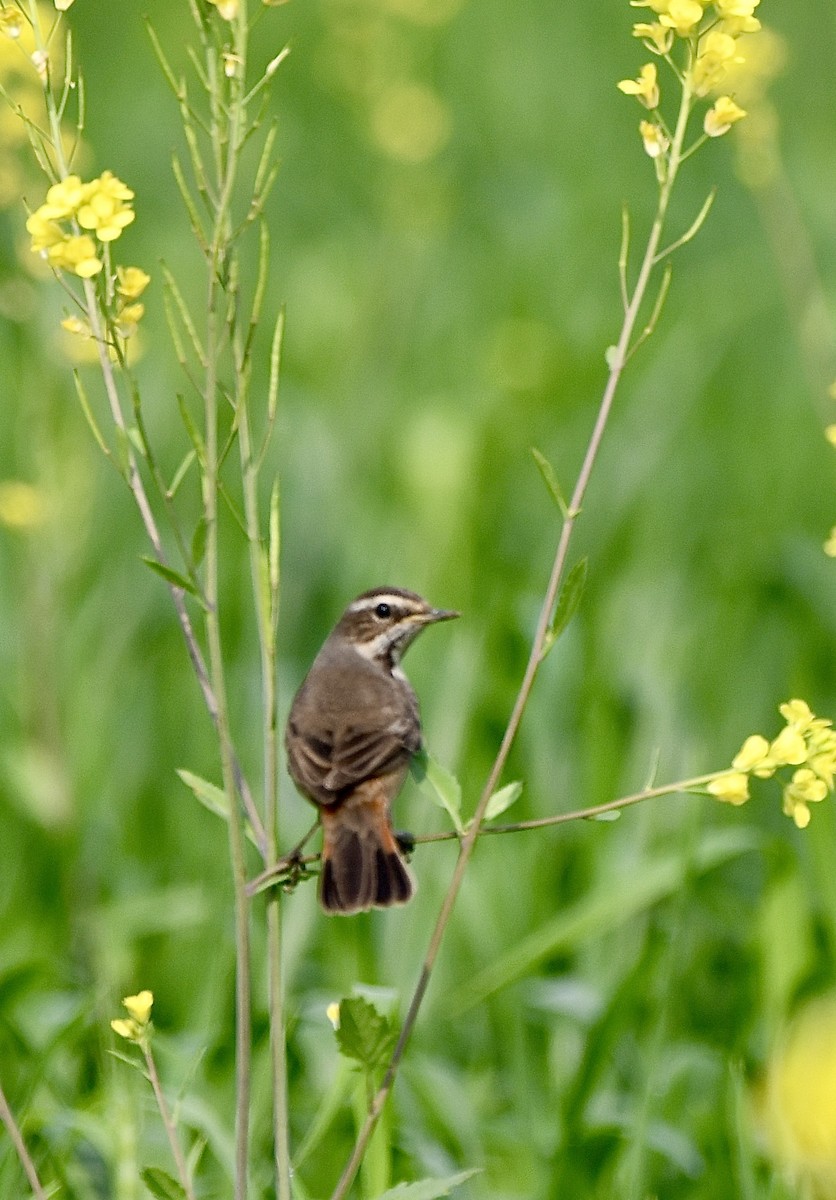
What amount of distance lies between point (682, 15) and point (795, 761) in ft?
3.43

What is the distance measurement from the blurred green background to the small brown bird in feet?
1.23

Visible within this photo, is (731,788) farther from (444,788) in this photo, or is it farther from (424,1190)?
(424,1190)

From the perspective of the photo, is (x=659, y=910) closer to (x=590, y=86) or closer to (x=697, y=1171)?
(x=697, y=1171)

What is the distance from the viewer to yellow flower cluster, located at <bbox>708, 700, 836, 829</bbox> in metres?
2.43

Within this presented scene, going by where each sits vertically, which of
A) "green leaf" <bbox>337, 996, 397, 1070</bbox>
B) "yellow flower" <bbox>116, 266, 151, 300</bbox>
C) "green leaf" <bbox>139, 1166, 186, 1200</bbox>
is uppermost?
"yellow flower" <bbox>116, 266, 151, 300</bbox>

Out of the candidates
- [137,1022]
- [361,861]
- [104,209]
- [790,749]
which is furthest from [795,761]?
[104,209]

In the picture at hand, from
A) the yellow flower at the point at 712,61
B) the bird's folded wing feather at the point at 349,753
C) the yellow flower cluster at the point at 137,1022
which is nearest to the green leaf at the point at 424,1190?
the yellow flower cluster at the point at 137,1022

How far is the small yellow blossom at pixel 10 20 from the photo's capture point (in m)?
2.61

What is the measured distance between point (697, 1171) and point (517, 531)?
362 cm

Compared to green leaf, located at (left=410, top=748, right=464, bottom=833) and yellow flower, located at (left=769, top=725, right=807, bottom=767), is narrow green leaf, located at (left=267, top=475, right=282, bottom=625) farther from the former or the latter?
yellow flower, located at (left=769, top=725, right=807, bottom=767)

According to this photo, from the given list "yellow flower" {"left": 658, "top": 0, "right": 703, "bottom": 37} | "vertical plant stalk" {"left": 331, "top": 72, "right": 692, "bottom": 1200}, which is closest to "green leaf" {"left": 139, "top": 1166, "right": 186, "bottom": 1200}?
"vertical plant stalk" {"left": 331, "top": 72, "right": 692, "bottom": 1200}

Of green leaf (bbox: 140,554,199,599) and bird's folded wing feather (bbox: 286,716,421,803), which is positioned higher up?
green leaf (bbox: 140,554,199,599)

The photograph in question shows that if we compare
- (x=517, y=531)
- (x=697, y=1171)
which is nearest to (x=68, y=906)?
(x=697, y=1171)

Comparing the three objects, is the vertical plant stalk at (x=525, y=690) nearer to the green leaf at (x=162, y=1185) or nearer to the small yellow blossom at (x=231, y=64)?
the green leaf at (x=162, y=1185)
